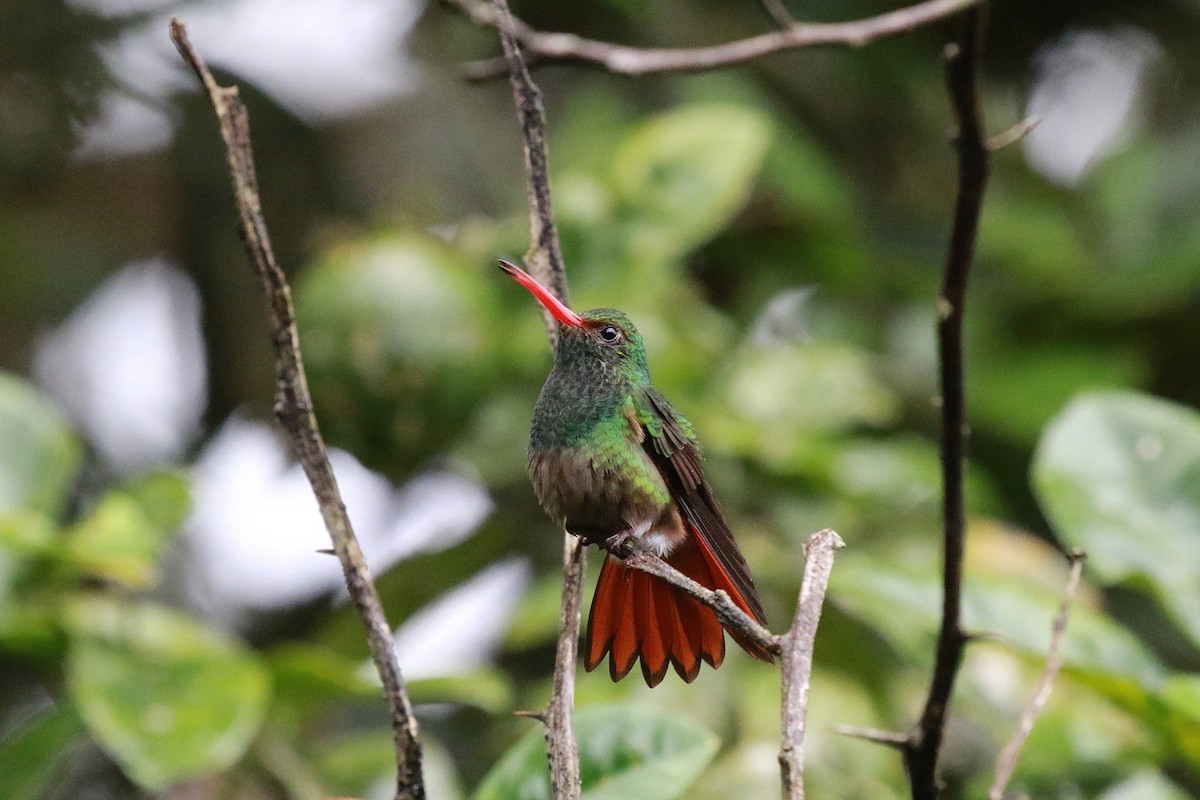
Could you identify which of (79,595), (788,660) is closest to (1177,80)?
(79,595)

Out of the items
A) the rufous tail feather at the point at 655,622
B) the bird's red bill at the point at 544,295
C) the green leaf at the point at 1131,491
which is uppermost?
the bird's red bill at the point at 544,295

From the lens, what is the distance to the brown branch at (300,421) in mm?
1051

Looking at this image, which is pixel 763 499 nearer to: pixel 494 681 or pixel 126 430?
pixel 494 681

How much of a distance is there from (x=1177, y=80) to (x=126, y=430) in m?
3.63

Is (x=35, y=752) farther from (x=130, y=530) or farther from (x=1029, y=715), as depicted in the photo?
(x=1029, y=715)

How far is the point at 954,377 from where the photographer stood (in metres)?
1.08

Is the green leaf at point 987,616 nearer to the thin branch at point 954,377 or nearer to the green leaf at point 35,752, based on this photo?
the thin branch at point 954,377

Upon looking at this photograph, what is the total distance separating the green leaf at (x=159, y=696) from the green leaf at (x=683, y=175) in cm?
132

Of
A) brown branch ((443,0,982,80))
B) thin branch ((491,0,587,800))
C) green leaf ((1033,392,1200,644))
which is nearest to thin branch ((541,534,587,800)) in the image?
thin branch ((491,0,587,800))

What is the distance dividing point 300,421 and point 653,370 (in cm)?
188

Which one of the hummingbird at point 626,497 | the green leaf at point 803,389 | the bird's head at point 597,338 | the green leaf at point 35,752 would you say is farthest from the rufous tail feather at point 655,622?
the green leaf at point 803,389

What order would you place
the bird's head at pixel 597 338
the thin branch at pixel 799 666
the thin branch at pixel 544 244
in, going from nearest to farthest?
the thin branch at pixel 799 666
the thin branch at pixel 544 244
the bird's head at pixel 597 338

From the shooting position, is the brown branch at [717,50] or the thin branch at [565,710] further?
the brown branch at [717,50]

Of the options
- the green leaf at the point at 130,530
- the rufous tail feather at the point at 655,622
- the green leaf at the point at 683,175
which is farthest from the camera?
the green leaf at the point at 683,175
